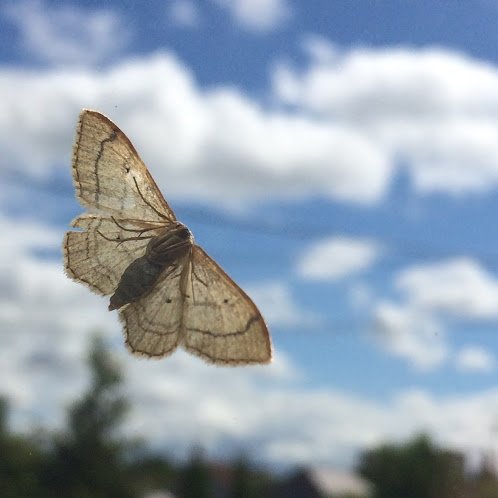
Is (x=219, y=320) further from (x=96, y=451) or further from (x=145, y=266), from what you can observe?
(x=96, y=451)

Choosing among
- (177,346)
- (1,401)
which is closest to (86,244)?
(177,346)

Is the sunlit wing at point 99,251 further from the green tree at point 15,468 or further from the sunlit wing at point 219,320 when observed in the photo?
the green tree at point 15,468

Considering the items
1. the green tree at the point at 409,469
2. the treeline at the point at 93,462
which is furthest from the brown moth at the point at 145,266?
the green tree at the point at 409,469

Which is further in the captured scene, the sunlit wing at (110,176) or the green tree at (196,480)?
the green tree at (196,480)

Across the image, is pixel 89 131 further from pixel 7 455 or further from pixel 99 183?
pixel 7 455

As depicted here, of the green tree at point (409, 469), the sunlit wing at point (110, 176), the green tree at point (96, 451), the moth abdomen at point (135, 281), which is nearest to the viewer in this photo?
the moth abdomen at point (135, 281)
